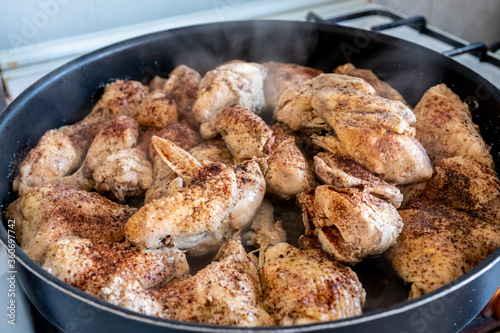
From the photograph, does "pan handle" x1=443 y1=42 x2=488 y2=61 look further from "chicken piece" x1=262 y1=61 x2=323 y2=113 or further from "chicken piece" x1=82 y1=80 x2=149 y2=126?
"chicken piece" x1=82 y1=80 x2=149 y2=126

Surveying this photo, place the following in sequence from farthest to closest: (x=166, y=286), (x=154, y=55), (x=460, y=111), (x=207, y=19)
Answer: (x=207, y=19) → (x=154, y=55) → (x=460, y=111) → (x=166, y=286)

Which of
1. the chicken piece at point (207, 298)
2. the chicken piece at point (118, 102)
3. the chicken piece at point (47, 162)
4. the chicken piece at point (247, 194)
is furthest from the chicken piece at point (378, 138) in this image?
the chicken piece at point (47, 162)

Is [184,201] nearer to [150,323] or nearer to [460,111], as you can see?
[150,323]

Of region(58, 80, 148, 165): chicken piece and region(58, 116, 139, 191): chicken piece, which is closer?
region(58, 116, 139, 191): chicken piece

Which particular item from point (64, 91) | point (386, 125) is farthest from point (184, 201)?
point (64, 91)

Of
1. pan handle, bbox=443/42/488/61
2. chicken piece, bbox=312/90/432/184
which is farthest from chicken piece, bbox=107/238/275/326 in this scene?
pan handle, bbox=443/42/488/61

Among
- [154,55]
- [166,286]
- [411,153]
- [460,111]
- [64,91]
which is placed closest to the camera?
[166,286]

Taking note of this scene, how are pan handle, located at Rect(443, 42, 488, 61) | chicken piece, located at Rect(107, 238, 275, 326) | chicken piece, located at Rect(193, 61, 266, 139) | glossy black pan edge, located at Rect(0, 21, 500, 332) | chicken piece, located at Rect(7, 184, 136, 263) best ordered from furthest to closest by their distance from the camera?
pan handle, located at Rect(443, 42, 488, 61)
chicken piece, located at Rect(193, 61, 266, 139)
chicken piece, located at Rect(7, 184, 136, 263)
chicken piece, located at Rect(107, 238, 275, 326)
glossy black pan edge, located at Rect(0, 21, 500, 332)
